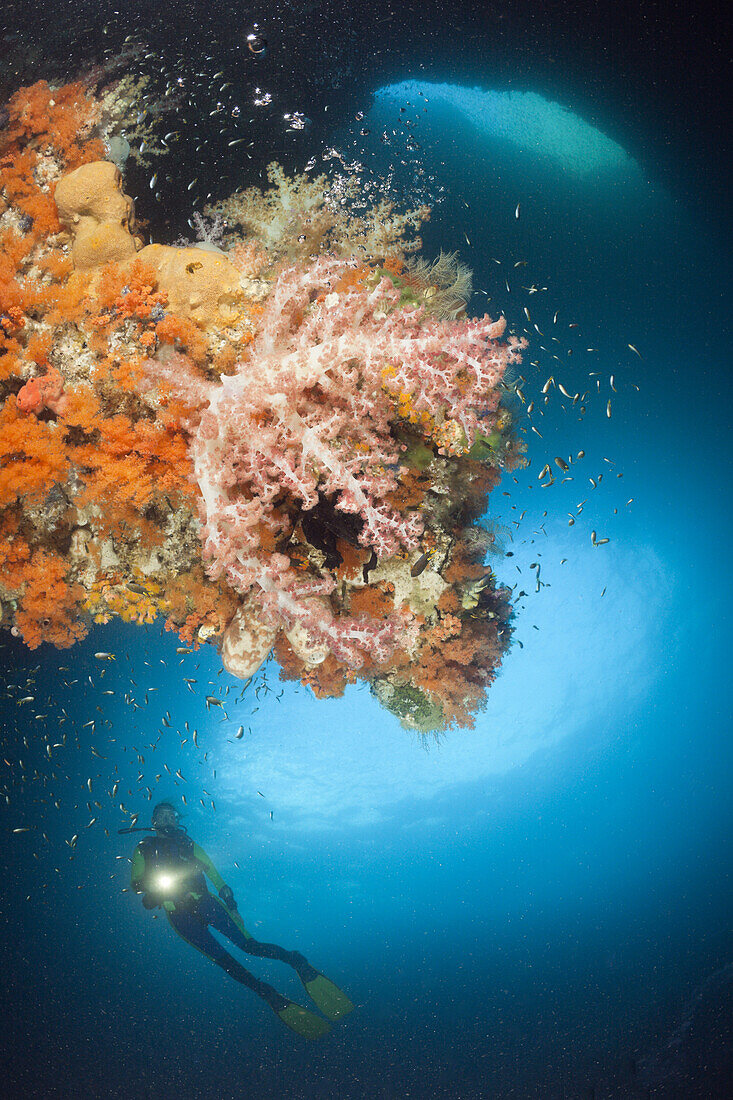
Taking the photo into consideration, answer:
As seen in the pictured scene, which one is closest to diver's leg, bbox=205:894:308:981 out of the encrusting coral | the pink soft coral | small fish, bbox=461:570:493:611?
the encrusting coral

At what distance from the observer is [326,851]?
10.7 ft

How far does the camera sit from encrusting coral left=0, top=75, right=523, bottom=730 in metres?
1.96

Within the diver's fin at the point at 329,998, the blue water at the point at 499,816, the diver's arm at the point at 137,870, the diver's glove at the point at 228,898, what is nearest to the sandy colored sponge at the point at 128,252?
the blue water at the point at 499,816

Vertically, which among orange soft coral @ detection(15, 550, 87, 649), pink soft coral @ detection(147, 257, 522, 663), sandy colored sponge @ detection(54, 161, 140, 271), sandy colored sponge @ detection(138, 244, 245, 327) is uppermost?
sandy colored sponge @ detection(54, 161, 140, 271)

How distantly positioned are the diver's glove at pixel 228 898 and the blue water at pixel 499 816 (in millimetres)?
134

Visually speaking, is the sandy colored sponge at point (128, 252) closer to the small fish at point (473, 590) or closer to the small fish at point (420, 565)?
the small fish at point (420, 565)

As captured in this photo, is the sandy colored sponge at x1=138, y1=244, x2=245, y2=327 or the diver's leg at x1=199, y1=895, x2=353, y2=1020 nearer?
the sandy colored sponge at x1=138, y1=244, x2=245, y2=327

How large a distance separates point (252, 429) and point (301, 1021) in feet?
12.7

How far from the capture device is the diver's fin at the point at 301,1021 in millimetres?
3119

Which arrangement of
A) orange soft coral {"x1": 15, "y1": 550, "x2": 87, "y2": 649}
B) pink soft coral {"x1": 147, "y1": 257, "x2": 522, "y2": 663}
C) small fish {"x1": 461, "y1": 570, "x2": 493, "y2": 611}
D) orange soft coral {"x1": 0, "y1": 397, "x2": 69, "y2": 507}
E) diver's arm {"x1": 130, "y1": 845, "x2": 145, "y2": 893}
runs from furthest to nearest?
diver's arm {"x1": 130, "y1": 845, "x2": 145, "y2": 893} → small fish {"x1": 461, "y1": 570, "x2": 493, "y2": 611} → orange soft coral {"x1": 15, "y1": 550, "x2": 87, "y2": 649} → orange soft coral {"x1": 0, "y1": 397, "x2": 69, "y2": 507} → pink soft coral {"x1": 147, "y1": 257, "x2": 522, "y2": 663}

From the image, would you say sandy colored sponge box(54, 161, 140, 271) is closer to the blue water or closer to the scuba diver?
the blue water

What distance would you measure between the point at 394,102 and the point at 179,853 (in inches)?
188

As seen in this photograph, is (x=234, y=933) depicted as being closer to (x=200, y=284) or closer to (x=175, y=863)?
(x=175, y=863)

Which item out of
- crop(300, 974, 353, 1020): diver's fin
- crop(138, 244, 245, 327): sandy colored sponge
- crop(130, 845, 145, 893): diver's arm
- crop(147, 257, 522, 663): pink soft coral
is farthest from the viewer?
crop(130, 845, 145, 893): diver's arm
